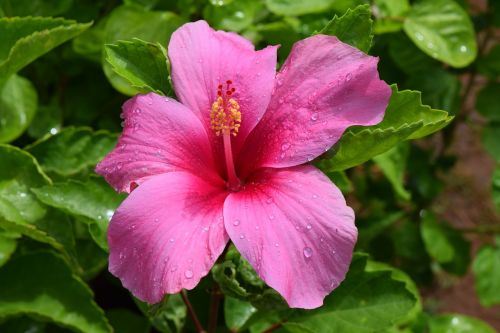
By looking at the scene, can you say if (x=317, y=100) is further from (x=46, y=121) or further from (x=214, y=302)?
(x=46, y=121)

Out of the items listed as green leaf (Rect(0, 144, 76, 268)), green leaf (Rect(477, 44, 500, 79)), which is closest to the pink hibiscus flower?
green leaf (Rect(0, 144, 76, 268))

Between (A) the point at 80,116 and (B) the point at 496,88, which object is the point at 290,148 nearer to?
(A) the point at 80,116

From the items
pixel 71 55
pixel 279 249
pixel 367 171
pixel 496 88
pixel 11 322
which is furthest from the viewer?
pixel 367 171

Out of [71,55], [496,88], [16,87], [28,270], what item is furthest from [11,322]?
[496,88]

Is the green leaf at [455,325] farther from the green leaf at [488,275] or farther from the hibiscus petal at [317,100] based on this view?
the hibiscus petal at [317,100]

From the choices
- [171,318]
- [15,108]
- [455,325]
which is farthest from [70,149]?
[455,325]
